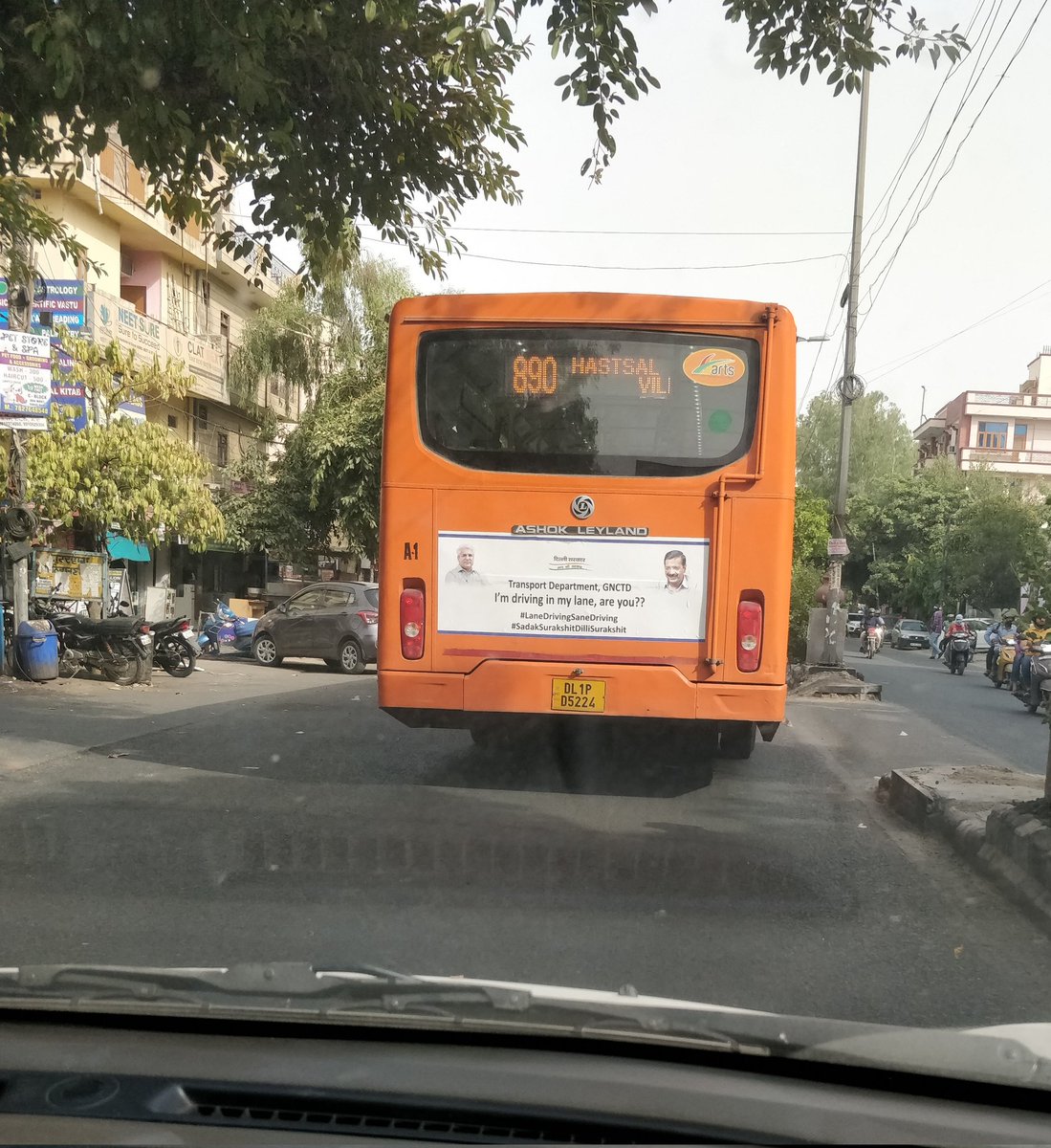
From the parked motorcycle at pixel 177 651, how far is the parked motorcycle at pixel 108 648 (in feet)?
3.91

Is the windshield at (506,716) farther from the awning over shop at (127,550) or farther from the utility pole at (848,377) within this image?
the awning over shop at (127,550)

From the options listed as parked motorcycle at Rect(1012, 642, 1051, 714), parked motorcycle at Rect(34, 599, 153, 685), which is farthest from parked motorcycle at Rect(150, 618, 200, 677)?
parked motorcycle at Rect(1012, 642, 1051, 714)

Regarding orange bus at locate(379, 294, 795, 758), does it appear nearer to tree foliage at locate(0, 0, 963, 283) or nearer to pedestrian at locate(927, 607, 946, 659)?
tree foliage at locate(0, 0, 963, 283)

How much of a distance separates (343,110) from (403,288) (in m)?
26.3

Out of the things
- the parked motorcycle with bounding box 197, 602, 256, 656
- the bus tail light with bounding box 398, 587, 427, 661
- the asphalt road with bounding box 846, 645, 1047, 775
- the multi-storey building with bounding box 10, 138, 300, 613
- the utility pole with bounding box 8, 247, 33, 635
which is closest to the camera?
the bus tail light with bounding box 398, 587, 427, 661

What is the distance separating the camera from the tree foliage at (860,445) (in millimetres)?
59844

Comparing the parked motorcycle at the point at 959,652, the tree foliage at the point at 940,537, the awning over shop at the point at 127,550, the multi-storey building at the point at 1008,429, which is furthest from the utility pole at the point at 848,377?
the multi-storey building at the point at 1008,429

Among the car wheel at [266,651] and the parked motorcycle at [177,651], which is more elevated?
the parked motorcycle at [177,651]

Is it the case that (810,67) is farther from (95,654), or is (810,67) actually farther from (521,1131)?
(95,654)

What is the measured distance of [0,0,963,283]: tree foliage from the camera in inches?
244

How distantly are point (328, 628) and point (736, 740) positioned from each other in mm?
12389

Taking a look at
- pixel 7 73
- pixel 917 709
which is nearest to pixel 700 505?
pixel 7 73

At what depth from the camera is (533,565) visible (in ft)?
25.7

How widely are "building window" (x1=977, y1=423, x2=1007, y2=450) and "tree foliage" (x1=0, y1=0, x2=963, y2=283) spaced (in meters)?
68.9
